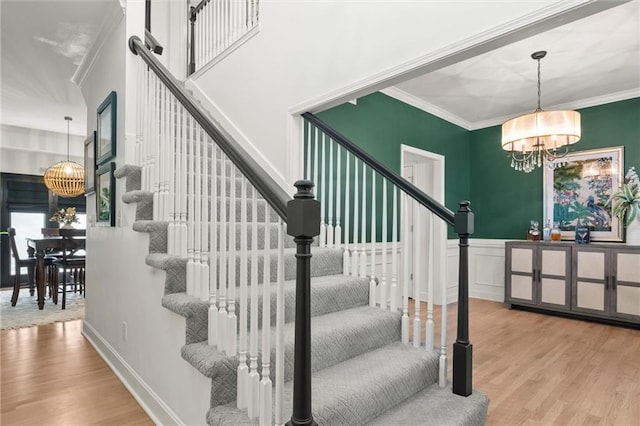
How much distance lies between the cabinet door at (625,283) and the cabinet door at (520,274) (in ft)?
2.75

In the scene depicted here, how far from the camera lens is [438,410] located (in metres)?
1.79

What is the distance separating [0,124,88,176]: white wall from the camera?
21.2 feet

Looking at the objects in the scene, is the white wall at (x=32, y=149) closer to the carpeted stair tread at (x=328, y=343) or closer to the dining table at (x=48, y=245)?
the dining table at (x=48, y=245)

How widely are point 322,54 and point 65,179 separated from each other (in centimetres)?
523

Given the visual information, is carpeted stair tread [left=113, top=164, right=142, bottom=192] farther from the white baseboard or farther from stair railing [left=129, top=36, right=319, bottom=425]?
the white baseboard

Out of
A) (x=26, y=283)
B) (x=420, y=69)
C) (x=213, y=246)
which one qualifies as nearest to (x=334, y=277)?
(x=213, y=246)

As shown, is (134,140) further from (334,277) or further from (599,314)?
(599,314)

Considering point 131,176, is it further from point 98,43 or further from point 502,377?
point 502,377

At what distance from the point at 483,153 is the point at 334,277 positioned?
→ 14.0 feet

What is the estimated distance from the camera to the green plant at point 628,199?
A: 13.7 ft

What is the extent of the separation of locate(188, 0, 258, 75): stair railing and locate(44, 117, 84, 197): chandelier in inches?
119

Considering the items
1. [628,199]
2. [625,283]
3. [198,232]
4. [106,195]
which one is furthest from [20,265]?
[628,199]

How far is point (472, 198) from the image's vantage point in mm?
5852

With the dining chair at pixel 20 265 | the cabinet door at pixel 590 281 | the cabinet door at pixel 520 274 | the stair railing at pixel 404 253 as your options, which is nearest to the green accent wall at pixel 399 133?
the stair railing at pixel 404 253
